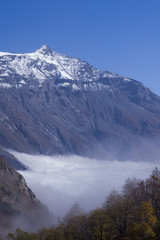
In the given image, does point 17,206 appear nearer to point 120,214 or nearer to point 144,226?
point 120,214

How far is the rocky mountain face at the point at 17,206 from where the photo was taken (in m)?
130

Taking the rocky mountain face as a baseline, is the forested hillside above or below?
below

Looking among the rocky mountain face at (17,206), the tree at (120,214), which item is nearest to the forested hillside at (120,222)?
the tree at (120,214)

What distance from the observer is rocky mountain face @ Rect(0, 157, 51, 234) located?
129625 mm

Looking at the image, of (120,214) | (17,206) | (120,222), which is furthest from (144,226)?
(17,206)

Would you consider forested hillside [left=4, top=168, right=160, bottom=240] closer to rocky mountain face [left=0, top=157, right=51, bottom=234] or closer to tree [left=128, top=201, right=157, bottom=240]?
tree [left=128, top=201, right=157, bottom=240]

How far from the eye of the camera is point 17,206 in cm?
14125

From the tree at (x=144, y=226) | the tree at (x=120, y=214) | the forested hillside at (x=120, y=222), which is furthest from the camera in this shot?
the tree at (x=120, y=214)

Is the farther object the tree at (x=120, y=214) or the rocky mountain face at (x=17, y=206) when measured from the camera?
the rocky mountain face at (x=17, y=206)

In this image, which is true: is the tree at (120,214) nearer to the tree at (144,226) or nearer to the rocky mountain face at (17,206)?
the tree at (144,226)

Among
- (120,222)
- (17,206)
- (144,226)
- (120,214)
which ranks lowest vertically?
(144,226)

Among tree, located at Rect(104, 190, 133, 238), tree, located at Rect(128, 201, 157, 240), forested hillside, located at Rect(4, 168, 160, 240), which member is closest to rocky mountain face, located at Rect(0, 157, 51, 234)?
forested hillside, located at Rect(4, 168, 160, 240)

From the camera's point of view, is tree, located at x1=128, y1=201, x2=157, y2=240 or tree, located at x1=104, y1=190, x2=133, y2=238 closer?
tree, located at x1=128, y1=201, x2=157, y2=240

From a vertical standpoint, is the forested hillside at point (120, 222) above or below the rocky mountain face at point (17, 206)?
below
